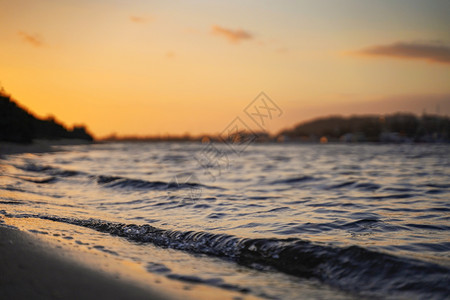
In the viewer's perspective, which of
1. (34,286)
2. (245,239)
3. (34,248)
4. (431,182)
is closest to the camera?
(34,286)

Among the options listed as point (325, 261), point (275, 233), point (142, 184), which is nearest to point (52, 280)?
point (325, 261)

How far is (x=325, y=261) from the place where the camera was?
440cm

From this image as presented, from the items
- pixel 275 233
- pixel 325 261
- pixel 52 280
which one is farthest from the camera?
pixel 275 233

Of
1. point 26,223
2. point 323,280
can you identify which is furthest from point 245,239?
point 26,223

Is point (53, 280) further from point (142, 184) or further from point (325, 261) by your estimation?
point (142, 184)

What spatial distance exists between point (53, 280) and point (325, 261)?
305cm

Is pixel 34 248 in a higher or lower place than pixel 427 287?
higher

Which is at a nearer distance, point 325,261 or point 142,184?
point 325,261

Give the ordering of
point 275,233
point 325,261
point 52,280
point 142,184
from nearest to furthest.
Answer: point 52,280, point 325,261, point 275,233, point 142,184

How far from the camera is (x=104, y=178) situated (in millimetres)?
14438

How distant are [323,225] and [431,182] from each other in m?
9.06

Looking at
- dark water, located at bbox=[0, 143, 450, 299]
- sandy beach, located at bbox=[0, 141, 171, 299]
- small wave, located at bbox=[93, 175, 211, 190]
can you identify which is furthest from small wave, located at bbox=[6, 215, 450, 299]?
small wave, located at bbox=[93, 175, 211, 190]

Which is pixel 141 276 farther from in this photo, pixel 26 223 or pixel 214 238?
pixel 26 223

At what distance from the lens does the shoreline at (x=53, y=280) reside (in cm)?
298
